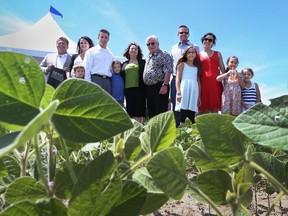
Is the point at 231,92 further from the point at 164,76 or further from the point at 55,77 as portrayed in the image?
the point at 55,77

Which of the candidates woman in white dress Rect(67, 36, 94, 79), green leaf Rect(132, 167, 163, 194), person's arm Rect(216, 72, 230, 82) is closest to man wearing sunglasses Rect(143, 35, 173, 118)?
person's arm Rect(216, 72, 230, 82)

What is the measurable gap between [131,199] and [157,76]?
3.30m

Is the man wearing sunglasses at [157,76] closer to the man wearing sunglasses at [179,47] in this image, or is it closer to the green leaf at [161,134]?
the man wearing sunglasses at [179,47]

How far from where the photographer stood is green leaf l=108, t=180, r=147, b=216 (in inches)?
9.6

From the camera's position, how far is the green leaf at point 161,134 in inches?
11.5

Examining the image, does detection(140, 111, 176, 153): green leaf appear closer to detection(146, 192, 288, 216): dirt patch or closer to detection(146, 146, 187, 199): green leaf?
detection(146, 146, 187, 199): green leaf

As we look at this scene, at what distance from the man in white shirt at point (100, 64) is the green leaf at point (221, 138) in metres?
3.25

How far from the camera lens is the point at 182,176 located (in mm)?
269

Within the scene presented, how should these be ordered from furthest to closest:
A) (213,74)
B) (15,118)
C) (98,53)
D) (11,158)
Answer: (98,53) < (213,74) < (11,158) < (15,118)

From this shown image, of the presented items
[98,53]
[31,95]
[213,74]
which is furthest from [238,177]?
[98,53]

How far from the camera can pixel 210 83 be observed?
11.0 ft

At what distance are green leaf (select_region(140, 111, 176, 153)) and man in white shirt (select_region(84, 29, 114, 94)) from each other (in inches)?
128

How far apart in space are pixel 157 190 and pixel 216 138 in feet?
0.21

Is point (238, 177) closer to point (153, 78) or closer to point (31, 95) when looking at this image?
point (31, 95)
